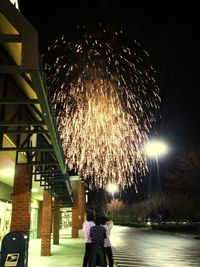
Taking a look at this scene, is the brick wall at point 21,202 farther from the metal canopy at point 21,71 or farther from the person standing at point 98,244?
the person standing at point 98,244

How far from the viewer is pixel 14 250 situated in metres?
6.76

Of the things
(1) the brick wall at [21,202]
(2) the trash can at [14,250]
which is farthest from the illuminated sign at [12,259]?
(1) the brick wall at [21,202]

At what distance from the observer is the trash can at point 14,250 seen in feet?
21.9

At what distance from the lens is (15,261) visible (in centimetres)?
669

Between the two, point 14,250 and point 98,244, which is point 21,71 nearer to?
point 14,250

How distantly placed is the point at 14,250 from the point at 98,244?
2.75 m

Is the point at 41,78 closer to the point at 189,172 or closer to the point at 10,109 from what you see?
the point at 10,109

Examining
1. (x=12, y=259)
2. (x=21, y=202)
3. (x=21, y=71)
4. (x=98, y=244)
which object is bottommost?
(x=12, y=259)

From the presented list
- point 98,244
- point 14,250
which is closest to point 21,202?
point 98,244

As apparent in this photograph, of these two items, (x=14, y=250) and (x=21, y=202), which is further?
(x=21, y=202)

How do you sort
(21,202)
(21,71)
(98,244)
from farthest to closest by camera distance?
(21,202) → (98,244) → (21,71)

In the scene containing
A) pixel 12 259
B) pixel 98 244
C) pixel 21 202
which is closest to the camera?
pixel 12 259

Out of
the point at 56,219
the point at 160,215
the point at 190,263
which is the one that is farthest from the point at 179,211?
the point at 190,263

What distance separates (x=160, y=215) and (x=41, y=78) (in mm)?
62686
